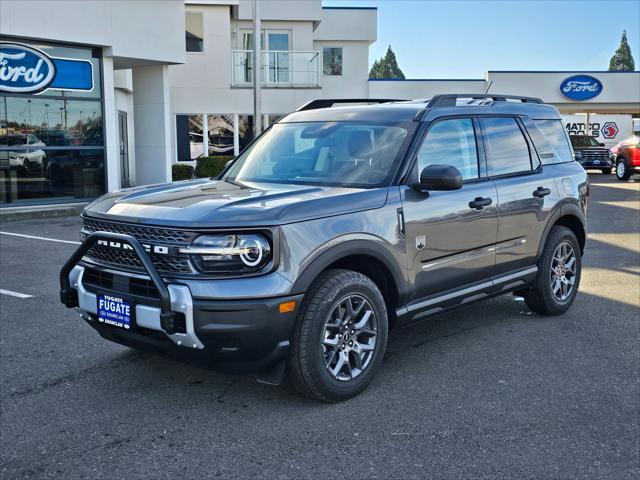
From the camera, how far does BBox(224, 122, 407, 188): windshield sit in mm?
4828

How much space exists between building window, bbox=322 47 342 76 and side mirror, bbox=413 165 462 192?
24119mm

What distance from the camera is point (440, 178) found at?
4512mm

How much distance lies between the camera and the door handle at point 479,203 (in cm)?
514

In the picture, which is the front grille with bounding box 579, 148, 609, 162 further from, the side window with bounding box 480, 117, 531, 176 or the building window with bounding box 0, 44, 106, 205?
the side window with bounding box 480, 117, 531, 176

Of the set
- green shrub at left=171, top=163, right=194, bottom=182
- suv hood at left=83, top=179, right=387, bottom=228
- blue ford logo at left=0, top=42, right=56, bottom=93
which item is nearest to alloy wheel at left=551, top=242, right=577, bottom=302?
suv hood at left=83, top=179, right=387, bottom=228

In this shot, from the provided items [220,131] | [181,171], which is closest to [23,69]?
[181,171]

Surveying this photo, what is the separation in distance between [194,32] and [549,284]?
20259 mm

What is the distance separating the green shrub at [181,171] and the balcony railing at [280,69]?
469 centimetres

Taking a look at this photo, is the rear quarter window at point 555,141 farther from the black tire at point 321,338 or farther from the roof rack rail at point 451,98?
the black tire at point 321,338

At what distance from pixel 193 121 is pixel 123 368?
2028cm

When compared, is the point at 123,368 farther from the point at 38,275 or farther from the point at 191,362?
the point at 38,275

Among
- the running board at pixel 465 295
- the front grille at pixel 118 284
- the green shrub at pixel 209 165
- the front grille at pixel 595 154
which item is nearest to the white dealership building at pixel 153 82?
the green shrub at pixel 209 165

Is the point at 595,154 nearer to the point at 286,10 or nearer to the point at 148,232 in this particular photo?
the point at 286,10

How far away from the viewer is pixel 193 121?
2430cm
